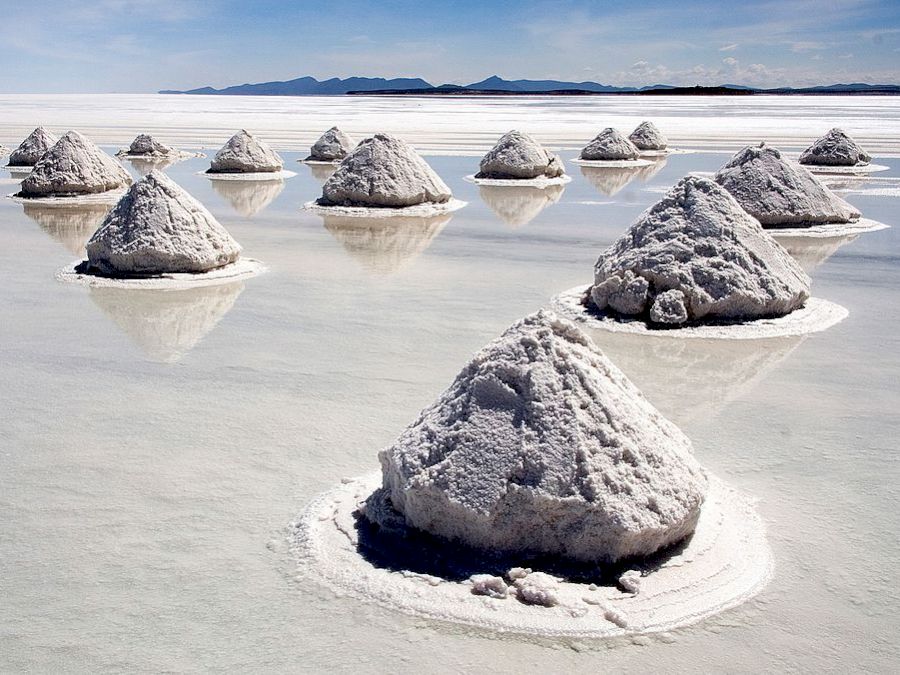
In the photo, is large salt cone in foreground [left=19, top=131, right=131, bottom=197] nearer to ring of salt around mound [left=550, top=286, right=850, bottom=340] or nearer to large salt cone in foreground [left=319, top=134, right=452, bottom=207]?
large salt cone in foreground [left=319, top=134, right=452, bottom=207]

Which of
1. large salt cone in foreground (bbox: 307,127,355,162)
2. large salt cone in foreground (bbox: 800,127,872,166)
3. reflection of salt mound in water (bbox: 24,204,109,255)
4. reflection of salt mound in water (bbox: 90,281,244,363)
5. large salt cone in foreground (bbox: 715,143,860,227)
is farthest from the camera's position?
large salt cone in foreground (bbox: 307,127,355,162)

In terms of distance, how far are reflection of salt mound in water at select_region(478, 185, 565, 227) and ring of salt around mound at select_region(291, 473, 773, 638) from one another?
854cm

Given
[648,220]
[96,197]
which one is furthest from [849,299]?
[96,197]

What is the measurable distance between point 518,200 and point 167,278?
24.1ft

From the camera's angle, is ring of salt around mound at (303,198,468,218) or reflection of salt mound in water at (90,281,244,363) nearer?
reflection of salt mound in water at (90,281,244,363)

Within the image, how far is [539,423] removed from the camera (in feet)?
11.1

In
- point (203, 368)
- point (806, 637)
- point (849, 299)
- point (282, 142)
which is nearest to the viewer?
point (806, 637)

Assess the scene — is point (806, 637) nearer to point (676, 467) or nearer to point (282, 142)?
point (676, 467)

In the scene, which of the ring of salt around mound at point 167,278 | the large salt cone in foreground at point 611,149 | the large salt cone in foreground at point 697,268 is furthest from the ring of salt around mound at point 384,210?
the large salt cone in foreground at point 611,149

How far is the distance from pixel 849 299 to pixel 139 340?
555cm

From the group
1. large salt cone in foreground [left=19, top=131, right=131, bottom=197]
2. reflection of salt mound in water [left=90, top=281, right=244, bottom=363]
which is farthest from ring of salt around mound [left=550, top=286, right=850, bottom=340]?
large salt cone in foreground [left=19, top=131, right=131, bottom=197]

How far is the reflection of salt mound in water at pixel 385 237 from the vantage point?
369 inches

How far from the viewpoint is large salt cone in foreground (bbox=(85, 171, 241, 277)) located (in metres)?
8.23

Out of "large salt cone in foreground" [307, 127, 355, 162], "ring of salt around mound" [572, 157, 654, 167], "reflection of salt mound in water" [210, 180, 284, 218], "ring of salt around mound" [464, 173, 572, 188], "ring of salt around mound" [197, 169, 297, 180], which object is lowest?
"reflection of salt mound in water" [210, 180, 284, 218]
